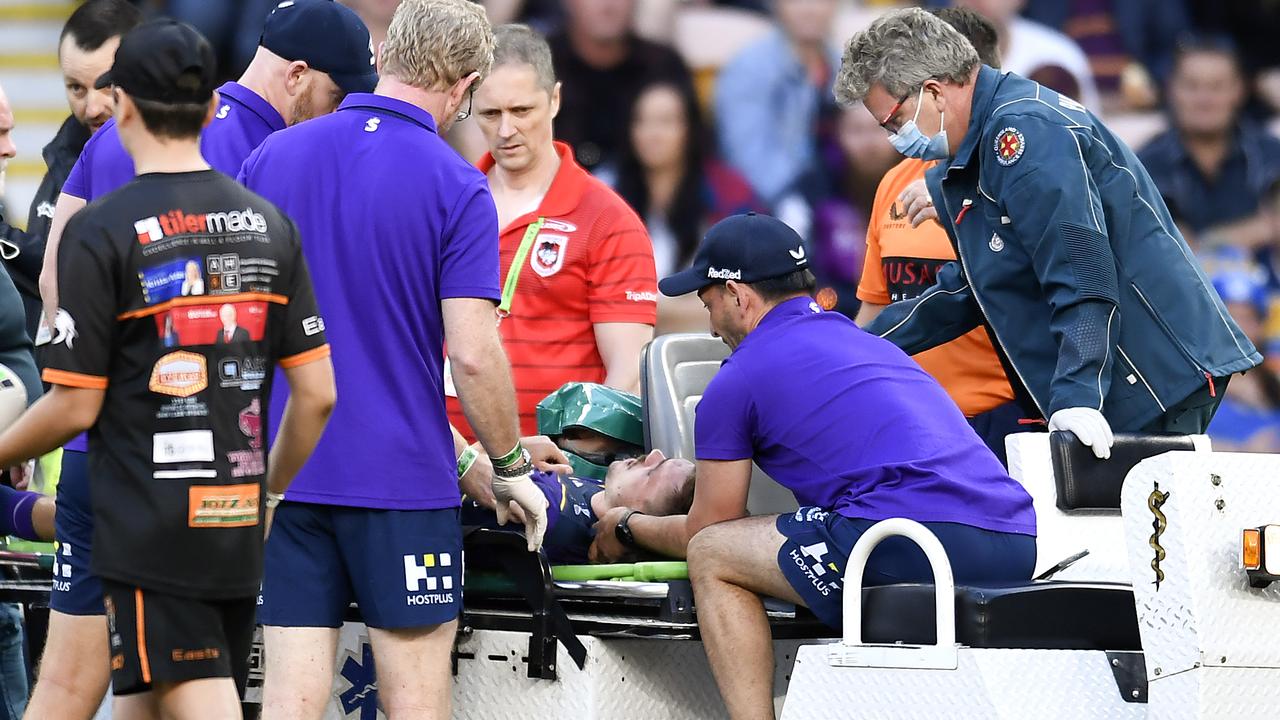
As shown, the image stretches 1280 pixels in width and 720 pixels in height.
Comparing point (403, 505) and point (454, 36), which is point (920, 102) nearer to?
point (454, 36)

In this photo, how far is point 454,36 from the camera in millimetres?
3852

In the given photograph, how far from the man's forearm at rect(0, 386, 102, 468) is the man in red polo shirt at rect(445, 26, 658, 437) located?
2.53 metres

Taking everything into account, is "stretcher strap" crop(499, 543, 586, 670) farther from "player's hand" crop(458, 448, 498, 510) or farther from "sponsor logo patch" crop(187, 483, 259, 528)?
"sponsor logo patch" crop(187, 483, 259, 528)

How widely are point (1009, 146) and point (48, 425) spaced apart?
2.58 m

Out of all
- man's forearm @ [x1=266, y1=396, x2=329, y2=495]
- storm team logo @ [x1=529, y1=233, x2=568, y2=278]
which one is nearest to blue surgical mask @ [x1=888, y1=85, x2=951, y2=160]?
storm team logo @ [x1=529, y1=233, x2=568, y2=278]

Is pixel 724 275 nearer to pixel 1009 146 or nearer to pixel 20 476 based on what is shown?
pixel 1009 146

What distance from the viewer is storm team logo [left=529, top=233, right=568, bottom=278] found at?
5.55m

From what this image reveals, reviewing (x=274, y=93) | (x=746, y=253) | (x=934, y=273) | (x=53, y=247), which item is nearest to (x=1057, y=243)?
(x=746, y=253)

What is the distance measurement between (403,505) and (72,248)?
1.05 metres

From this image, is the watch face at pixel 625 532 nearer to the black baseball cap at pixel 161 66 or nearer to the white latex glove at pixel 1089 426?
the white latex glove at pixel 1089 426

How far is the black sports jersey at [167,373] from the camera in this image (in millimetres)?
2926

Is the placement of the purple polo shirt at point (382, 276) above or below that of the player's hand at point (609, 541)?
above

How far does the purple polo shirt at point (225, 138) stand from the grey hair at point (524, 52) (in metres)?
1.40

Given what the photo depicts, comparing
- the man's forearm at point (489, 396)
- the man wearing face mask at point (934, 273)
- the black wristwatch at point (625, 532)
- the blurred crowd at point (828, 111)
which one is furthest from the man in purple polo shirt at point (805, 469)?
the blurred crowd at point (828, 111)
